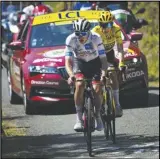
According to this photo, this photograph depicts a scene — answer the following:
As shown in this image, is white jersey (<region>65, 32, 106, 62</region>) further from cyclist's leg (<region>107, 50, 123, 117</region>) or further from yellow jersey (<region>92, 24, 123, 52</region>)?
yellow jersey (<region>92, 24, 123, 52</region>)

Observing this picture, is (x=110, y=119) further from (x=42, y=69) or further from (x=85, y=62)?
(x=42, y=69)

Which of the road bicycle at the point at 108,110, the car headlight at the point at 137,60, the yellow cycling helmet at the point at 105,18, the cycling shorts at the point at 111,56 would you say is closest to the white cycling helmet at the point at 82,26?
the yellow cycling helmet at the point at 105,18

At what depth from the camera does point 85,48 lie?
9406mm

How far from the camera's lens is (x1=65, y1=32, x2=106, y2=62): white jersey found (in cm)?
933

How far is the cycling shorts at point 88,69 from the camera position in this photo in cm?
946

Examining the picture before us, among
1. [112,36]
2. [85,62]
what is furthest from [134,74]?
[85,62]

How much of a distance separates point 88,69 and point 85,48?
279 mm

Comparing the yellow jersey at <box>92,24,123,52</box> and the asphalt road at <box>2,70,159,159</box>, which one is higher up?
the yellow jersey at <box>92,24,123,52</box>

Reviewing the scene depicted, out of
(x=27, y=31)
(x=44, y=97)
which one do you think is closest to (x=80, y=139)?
(x=44, y=97)

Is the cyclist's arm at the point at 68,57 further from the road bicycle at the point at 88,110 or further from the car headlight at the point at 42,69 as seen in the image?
the car headlight at the point at 42,69

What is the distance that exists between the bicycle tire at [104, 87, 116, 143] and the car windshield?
Answer: 283cm

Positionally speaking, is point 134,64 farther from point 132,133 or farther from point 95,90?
point 95,90

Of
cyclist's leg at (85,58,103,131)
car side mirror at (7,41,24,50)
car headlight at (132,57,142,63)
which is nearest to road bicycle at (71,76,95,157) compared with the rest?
cyclist's leg at (85,58,103,131)

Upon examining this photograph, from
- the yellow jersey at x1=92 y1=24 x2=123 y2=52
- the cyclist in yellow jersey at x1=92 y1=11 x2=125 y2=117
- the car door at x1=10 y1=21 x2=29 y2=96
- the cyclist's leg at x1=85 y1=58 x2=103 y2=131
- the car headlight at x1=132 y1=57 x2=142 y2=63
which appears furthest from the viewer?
the car door at x1=10 y1=21 x2=29 y2=96
